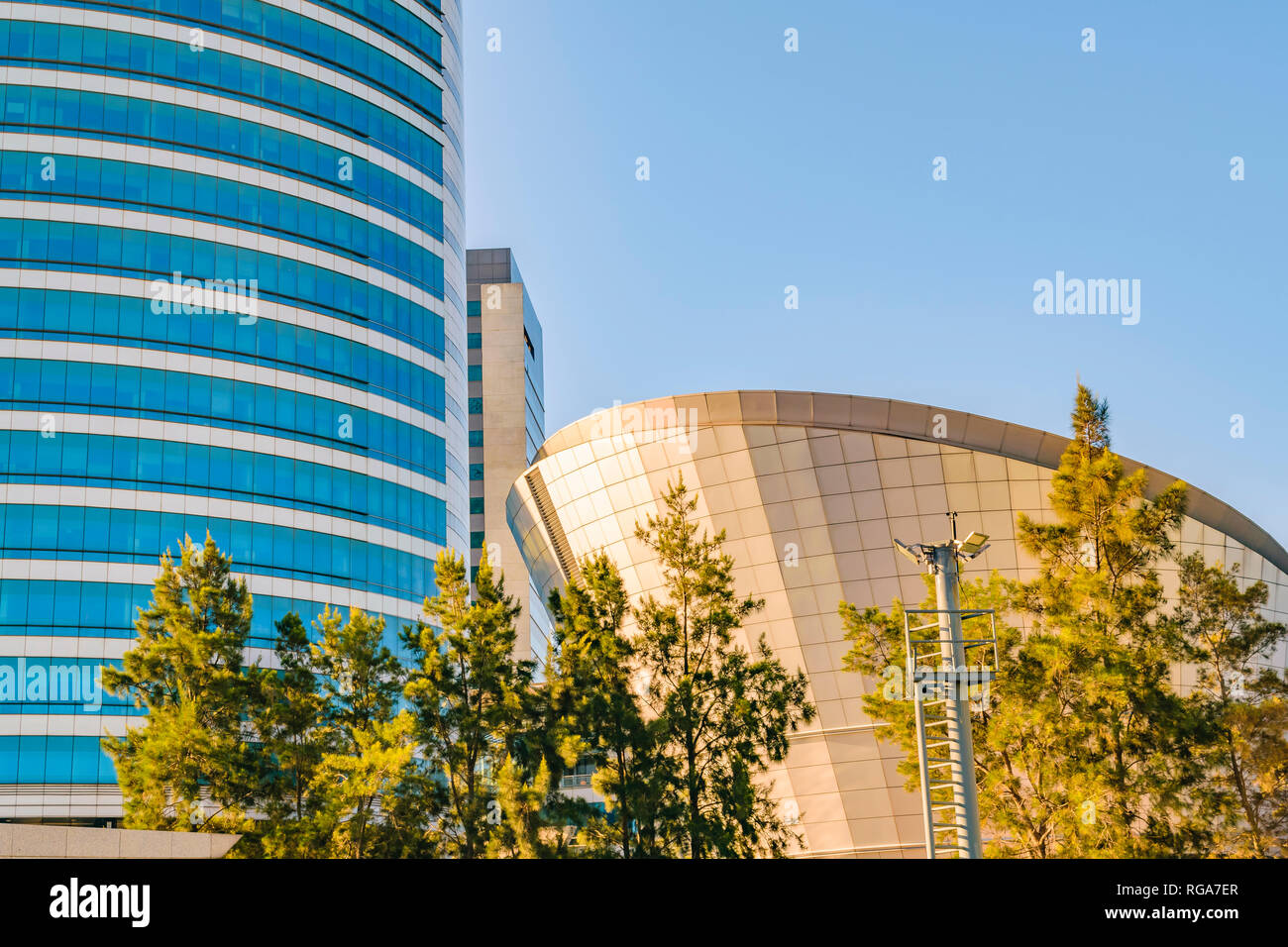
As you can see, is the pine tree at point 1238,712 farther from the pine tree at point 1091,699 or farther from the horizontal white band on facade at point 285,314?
the horizontal white band on facade at point 285,314

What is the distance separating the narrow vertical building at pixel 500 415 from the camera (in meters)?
97.8

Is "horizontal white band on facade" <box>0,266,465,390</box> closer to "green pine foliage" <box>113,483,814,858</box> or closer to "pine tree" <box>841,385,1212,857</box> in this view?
"green pine foliage" <box>113,483,814,858</box>

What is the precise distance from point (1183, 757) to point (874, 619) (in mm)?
7726

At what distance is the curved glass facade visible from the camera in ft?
177

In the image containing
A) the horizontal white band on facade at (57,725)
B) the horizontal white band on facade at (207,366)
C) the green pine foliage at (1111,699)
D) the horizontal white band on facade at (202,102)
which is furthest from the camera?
the horizontal white band on facade at (202,102)

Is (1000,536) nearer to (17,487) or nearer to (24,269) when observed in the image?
(17,487)

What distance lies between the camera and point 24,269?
187ft

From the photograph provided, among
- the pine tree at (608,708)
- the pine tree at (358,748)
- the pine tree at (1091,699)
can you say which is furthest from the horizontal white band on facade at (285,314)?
the pine tree at (1091,699)

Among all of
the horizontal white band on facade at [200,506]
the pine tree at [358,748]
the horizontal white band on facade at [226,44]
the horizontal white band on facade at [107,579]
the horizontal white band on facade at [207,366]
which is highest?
the horizontal white band on facade at [226,44]

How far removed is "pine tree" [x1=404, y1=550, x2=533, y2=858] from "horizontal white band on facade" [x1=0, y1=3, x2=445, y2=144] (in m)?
42.9

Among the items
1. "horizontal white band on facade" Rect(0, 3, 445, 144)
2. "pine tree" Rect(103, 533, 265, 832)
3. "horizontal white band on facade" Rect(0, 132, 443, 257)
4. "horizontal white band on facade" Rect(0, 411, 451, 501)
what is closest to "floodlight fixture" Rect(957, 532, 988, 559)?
"pine tree" Rect(103, 533, 265, 832)

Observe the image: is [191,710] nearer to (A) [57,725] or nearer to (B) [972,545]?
(B) [972,545]

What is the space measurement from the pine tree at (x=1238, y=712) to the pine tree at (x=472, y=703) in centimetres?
1586

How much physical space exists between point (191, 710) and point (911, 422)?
70.8 feet
